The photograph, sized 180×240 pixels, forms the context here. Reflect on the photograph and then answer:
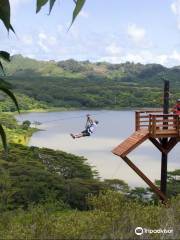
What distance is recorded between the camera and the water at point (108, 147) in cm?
6159

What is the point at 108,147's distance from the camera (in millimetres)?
83000

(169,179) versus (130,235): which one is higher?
(130,235)

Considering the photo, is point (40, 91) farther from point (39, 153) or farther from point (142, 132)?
point (142, 132)

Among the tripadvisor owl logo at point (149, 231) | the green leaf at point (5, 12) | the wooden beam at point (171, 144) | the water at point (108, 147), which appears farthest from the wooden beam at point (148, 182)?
the water at point (108, 147)

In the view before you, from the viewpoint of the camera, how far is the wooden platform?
522 inches

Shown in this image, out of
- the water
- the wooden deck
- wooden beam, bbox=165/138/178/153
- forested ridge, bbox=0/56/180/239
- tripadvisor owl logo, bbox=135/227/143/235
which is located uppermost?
the wooden deck

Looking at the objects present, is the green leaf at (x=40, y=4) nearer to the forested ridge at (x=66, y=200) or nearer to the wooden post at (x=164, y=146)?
the forested ridge at (x=66, y=200)

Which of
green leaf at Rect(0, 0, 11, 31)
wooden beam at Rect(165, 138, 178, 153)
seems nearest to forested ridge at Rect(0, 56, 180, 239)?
green leaf at Rect(0, 0, 11, 31)

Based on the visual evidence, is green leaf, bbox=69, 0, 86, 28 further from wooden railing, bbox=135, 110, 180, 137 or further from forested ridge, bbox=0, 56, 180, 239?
wooden railing, bbox=135, 110, 180, 137

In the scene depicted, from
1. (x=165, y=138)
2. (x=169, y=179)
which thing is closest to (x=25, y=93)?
(x=169, y=179)

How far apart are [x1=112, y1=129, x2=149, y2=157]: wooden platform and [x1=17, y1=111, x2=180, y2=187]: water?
20.4 metres

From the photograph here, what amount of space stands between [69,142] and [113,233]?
84.2 metres

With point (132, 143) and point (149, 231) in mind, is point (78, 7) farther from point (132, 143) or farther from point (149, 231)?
point (132, 143)

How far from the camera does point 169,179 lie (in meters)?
45.3
